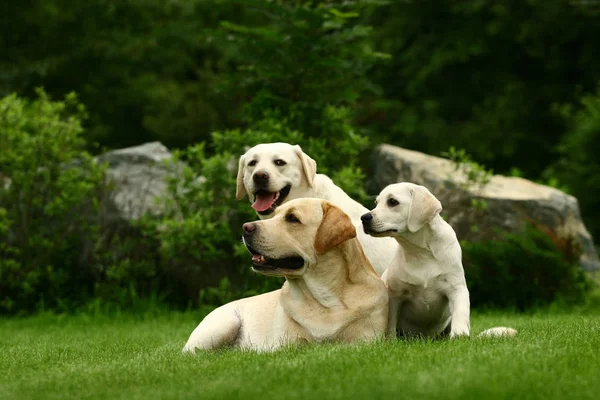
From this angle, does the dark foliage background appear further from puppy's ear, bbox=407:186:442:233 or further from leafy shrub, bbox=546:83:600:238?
puppy's ear, bbox=407:186:442:233

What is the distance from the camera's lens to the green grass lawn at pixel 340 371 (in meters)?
4.64

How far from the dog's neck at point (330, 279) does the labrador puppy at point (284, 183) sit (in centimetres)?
140

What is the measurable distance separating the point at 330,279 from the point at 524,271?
6160 millimetres

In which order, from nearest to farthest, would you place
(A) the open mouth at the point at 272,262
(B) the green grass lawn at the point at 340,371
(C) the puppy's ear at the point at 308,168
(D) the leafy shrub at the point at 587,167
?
1. (B) the green grass lawn at the point at 340,371
2. (A) the open mouth at the point at 272,262
3. (C) the puppy's ear at the point at 308,168
4. (D) the leafy shrub at the point at 587,167

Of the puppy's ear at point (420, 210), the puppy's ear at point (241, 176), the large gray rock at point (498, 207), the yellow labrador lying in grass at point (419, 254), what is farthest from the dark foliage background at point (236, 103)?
the puppy's ear at point (420, 210)

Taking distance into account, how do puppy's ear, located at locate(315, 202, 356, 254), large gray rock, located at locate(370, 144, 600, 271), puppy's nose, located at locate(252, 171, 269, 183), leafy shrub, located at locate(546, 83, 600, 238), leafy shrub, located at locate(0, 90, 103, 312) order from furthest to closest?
leafy shrub, located at locate(546, 83, 600, 238)
large gray rock, located at locate(370, 144, 600, 271)
leafy shrub, located at locate(0, 90, 103, 312)
puppy's nose, located at locate(252, 171, 269, 183)
puppy's ear, located at locate(315, 202, 356, 254)

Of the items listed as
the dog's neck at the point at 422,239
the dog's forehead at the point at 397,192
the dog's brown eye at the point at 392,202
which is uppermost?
the dog's forehead at the point at 397,192

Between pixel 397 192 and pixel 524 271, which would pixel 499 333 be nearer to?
pixel 397 192

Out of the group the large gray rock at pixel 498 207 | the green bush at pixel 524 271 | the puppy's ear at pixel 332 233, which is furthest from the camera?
the large gray rock at pixel 498 207

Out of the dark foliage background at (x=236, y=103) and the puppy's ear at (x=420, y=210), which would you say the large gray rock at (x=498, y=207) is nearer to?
the dark foliage background at (x=236, y=103)

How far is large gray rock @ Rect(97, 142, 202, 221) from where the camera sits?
12.6 m

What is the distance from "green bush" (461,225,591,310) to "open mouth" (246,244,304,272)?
596 cm

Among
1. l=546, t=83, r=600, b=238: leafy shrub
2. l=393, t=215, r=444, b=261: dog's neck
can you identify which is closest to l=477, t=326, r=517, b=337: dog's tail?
l=393, t=215, r=444, b=261: dog's neck

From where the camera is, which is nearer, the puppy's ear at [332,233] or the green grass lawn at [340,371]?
the green grass lawn at [340,371]
